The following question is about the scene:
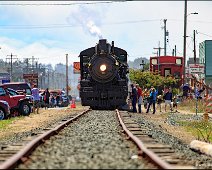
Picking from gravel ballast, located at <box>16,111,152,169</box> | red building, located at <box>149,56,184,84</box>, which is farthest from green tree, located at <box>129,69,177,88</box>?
gravel ballast, located at <box>16,111,152,169</box>

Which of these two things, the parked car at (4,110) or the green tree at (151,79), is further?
the green tree at (151,79)

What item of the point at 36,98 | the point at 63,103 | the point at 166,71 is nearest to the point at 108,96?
the point at 36,98

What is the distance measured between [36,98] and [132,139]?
18291 mm

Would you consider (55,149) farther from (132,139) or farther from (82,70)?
(82,70)

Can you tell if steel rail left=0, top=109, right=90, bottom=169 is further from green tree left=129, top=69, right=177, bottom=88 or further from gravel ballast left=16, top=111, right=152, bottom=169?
green tree left=129, top=69, right=177, bottom=88

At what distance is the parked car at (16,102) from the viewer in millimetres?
24828

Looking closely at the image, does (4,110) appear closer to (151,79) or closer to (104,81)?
(104,81)

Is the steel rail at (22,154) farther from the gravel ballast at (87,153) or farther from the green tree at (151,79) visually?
the green tree at (151,79)

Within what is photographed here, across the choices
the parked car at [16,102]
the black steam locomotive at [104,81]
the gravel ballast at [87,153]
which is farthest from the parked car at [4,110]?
the gravel ballast at [87,153]

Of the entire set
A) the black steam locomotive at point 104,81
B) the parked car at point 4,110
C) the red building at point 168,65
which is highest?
the red building at point 168,65

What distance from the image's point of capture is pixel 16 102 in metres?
25.8

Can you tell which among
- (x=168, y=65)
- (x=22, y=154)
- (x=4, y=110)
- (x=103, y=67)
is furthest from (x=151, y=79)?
(x=22, y=154)

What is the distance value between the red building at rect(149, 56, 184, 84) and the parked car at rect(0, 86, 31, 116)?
32708 millimetres

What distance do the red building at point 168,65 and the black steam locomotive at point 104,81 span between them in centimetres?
3112
